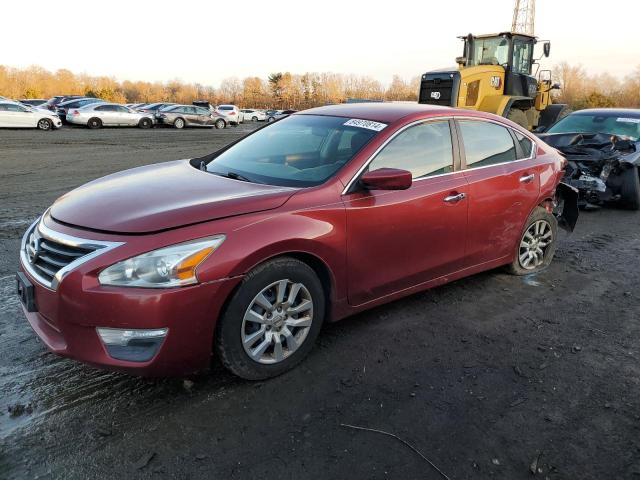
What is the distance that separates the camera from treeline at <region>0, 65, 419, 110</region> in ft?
249

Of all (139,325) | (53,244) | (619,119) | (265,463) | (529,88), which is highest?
(529,88)

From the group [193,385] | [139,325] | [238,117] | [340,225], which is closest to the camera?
[139,325]

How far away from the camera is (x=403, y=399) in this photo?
117 inches

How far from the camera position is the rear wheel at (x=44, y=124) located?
24500mm

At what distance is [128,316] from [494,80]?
46.6ft

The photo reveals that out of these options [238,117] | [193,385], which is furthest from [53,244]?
[238,117]

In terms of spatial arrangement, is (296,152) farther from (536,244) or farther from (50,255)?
(536,244)

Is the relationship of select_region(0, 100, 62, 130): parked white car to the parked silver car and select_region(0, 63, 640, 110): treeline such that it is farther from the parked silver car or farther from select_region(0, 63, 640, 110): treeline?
select_region(0, 63, 640, 110): treeline

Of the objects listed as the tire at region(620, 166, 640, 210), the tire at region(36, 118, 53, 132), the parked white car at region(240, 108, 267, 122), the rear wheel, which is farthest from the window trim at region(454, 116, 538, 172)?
the parked white car at region(240, 108, 267, 122)

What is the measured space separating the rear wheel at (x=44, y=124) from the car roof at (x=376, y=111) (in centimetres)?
2434

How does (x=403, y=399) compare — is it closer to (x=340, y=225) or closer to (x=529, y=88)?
(x=340, y=225)

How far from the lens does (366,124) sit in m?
3.89

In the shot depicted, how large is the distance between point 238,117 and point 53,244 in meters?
37.9

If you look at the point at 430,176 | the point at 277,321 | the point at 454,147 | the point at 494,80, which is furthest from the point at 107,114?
the point at 277,321
